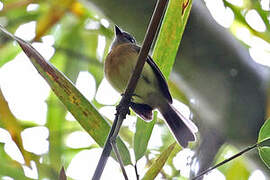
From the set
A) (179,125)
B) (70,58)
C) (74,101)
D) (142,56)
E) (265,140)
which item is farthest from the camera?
(70,58)

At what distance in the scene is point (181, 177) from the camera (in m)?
1.40

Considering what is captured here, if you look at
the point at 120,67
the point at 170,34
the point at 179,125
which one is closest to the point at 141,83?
the point at 120,67

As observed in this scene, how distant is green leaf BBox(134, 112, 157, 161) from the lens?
3.19 ft

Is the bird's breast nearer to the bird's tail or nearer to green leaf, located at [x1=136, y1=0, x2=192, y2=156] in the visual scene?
the bird's tail

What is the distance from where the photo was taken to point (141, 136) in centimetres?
103

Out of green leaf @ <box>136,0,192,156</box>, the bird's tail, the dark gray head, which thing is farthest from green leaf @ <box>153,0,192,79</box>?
the dark gray head

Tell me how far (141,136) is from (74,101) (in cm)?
16

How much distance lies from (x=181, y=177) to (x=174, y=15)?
55 cm

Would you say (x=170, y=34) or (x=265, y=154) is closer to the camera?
(x=265, y=154)

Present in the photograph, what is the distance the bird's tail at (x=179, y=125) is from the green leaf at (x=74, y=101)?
1.04ft

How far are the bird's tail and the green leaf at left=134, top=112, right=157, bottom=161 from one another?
198 mm

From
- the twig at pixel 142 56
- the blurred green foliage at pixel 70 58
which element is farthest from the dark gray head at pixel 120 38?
the twig at pixel 142 56

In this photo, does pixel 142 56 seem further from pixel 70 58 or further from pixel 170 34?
pixel 70 58

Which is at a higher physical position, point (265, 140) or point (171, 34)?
point (171, 34)
